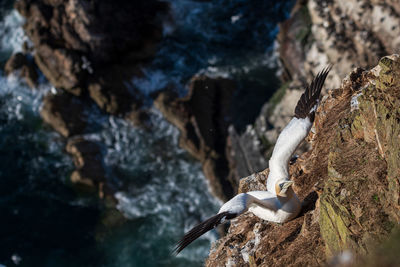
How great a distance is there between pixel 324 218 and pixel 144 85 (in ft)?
36.0

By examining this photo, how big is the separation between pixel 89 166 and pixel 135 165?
141 cm

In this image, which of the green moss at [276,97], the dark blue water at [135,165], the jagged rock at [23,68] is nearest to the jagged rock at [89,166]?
the dark blue water at [135,165]

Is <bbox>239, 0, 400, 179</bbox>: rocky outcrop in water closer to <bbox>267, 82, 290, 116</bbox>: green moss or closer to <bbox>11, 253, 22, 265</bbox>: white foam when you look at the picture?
<bbox>267, 82, 290, 116</bbox>: green moss

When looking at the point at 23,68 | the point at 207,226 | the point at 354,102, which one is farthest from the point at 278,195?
the point at 23,68

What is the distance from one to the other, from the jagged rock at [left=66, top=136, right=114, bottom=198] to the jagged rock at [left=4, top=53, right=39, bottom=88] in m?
2.79

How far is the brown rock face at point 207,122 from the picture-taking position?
42.4 feet

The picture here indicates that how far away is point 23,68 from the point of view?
15.1 metres

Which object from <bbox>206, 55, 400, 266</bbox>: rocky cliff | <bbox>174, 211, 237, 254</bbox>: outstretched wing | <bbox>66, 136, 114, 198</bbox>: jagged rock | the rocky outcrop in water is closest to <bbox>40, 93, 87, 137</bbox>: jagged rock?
<bbox>66, 136, 114, 198</bbox>: jagged rock

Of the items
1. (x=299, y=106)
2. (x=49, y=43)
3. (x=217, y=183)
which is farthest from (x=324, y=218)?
(x=49, y=43)

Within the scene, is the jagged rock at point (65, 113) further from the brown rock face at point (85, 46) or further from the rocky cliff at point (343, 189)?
the rocky cliff at point (343, 189)

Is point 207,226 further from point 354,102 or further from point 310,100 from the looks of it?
point 354,102

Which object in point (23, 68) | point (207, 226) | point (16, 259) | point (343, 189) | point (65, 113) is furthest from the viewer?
point (23, 68)

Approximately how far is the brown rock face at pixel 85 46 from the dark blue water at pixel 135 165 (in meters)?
0.63

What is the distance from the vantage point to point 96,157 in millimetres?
13766
